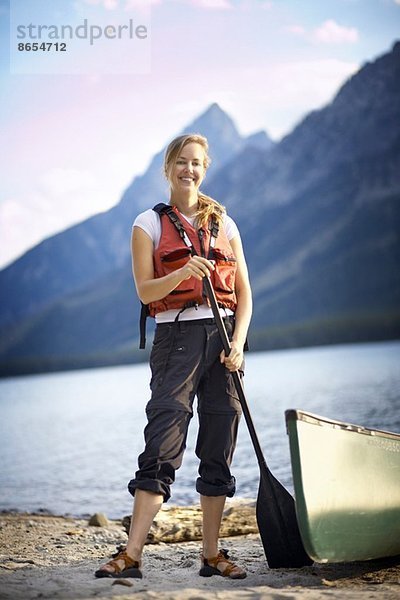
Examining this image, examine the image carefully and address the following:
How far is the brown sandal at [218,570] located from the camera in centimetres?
414

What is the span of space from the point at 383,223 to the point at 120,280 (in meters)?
53.2

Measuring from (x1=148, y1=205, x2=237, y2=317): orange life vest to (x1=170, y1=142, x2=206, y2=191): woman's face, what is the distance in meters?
0.14

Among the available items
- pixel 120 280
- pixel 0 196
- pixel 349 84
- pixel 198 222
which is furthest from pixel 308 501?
pixel 349 84

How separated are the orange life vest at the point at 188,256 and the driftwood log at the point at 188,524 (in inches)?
79.5

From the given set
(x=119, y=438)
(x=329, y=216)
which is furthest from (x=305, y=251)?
(x=119, y=438)

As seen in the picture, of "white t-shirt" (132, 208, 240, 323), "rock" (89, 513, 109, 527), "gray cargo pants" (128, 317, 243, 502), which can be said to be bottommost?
"rock" (89, 513, 109, 527)

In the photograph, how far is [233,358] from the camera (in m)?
4.09

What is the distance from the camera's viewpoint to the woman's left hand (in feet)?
13.4

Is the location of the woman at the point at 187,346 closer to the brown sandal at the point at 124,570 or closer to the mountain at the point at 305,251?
the brown sandal at the point at 124,570

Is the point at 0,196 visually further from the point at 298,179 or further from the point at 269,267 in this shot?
the point at 298,179

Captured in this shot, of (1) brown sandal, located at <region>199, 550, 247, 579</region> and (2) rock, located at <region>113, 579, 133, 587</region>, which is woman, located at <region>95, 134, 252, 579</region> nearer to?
(1) brown sandal, located at <region>199, 550, 247, 579</region>

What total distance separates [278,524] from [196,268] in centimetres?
133

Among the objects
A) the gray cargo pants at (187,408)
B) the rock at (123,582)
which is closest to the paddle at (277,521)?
the gray cargo pants at (187,408)

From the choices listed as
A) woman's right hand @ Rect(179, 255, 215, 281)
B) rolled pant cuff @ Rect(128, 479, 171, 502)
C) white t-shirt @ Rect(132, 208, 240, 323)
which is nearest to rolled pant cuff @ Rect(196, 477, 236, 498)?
rolled pant cuff @ Rect(128, 479, 171, 502)
